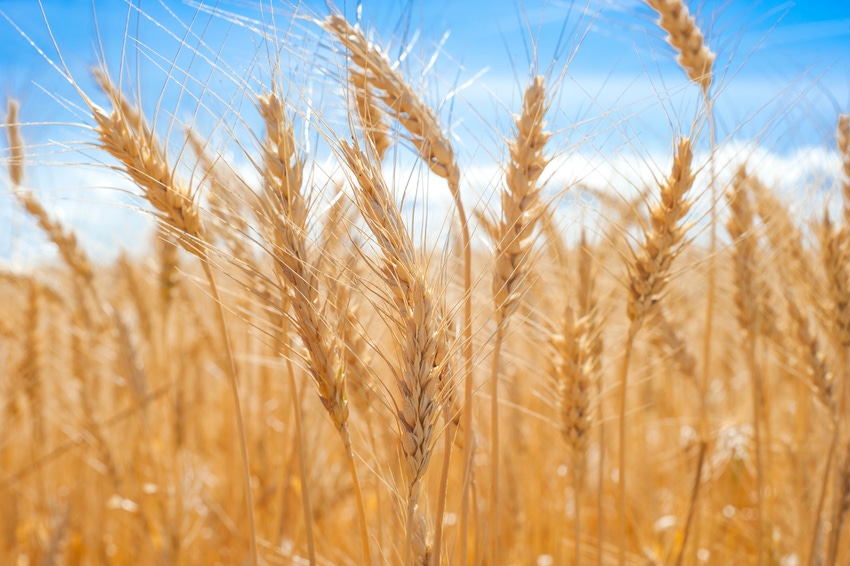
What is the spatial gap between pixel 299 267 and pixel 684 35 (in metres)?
1.30

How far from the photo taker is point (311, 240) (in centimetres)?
89

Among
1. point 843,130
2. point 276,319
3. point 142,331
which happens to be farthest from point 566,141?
point 142,331

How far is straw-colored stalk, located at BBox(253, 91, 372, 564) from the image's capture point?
0.85 metres

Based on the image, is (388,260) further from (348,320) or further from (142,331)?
(142,331)

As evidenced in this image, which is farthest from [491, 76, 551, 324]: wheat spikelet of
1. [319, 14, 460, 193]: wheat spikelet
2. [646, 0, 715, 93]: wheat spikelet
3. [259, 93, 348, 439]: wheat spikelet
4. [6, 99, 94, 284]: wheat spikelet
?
[6, 99, 94, 284]: wheat spikelet

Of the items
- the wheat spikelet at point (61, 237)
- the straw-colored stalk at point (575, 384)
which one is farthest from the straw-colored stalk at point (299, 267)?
the wheat spikelet at point (61, 237)

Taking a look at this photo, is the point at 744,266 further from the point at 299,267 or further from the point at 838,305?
the point at 299,267

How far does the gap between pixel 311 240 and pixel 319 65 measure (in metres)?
0.57

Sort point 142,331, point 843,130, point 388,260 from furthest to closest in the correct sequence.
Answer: point 142,331, point 843,130, point 388,260

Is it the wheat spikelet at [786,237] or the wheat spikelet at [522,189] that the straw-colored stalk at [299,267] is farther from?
the wheat spikelet at [786,237]

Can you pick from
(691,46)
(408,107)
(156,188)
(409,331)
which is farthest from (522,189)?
(691,46)

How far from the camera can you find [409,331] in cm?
82

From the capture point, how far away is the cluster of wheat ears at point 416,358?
91 cm

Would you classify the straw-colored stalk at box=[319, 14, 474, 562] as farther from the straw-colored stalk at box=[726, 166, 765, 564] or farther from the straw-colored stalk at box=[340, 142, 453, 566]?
the straw-colored stalk at box=[726, 166, 765, 564]
